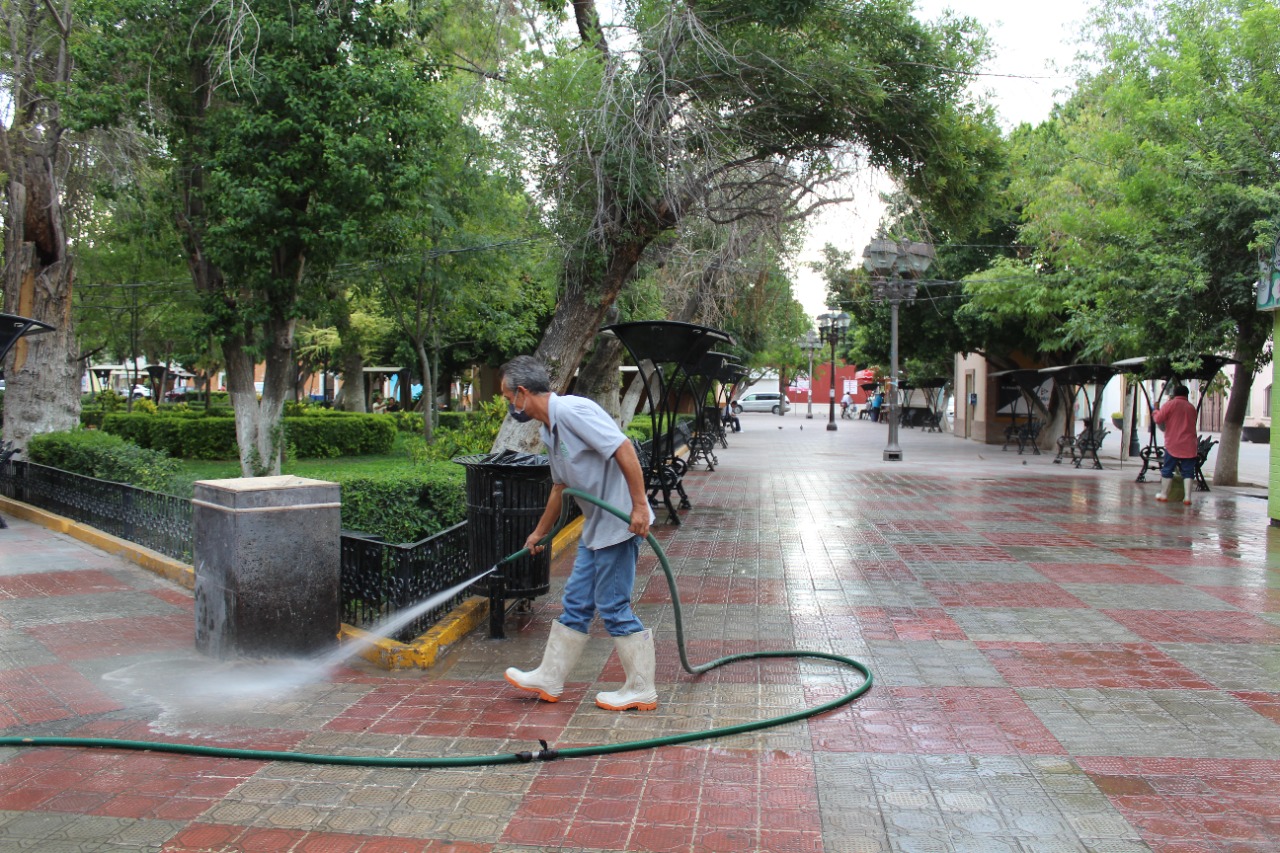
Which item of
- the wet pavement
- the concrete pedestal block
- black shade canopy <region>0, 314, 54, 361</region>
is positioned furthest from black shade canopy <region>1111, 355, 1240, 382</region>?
black shade canopy <region>0, 314, 54, 361</region>

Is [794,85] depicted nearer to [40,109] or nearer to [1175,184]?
[1175,184]

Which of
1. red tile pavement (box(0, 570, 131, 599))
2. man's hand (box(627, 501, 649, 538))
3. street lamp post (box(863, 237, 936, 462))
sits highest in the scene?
street lamp post (box(863, 237, 936, 462))

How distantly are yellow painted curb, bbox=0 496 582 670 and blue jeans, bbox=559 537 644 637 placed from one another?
1081 mm

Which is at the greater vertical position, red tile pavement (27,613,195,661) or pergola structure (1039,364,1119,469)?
pergola structure (1039,364,1119,469)

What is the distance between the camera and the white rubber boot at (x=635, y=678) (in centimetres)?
461

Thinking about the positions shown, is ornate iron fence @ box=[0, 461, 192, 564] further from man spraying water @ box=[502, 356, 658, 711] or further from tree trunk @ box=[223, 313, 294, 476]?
man spraying water @ box=[502, 356, 658, 711]

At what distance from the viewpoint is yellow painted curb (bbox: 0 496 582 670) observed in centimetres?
530

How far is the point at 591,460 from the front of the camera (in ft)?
15.2

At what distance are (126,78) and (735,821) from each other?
11.3 m

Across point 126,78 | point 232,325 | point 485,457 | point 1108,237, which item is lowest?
point 485,457

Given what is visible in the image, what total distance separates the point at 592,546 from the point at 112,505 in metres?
6.46

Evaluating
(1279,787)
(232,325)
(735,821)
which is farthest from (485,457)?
(232,325)

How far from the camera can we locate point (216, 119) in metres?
10.9

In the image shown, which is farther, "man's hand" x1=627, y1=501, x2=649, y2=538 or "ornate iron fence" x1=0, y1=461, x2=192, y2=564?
"ornate iron fence" x1=0, y1=461, x2=192, y2=564
